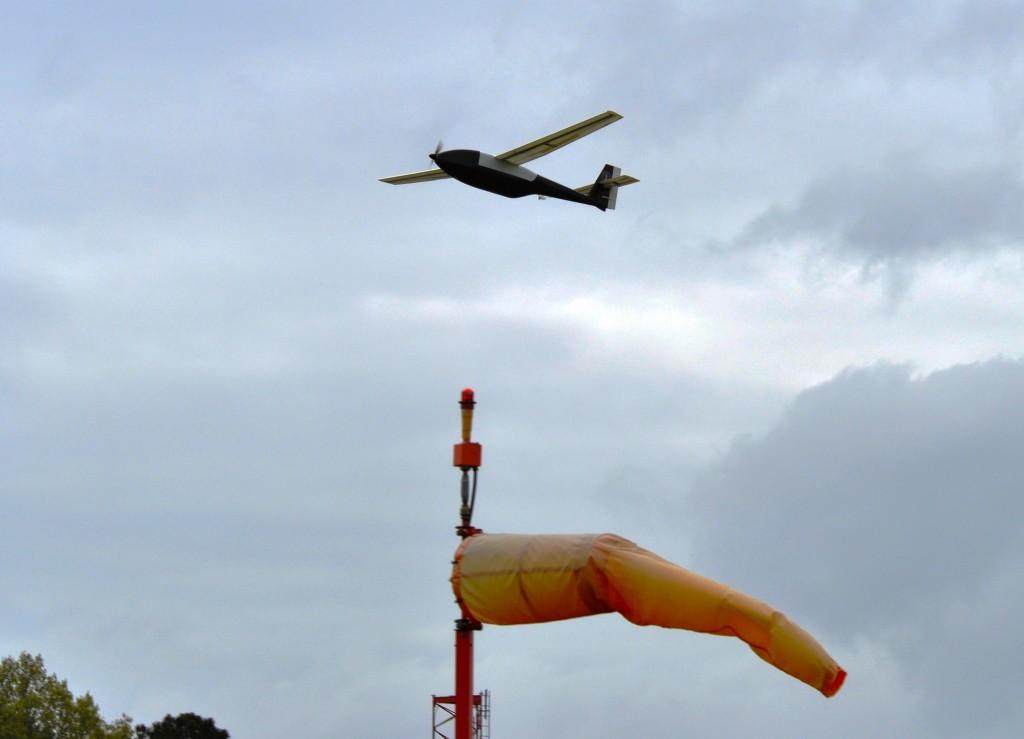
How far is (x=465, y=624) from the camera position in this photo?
100 ft

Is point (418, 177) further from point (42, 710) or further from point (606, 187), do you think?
point (42, 710)

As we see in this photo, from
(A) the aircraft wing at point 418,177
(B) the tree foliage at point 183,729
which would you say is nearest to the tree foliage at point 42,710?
(B) the tree foliage at point 183,729

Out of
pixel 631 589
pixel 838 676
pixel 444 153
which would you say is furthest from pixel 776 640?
pixel 444 153

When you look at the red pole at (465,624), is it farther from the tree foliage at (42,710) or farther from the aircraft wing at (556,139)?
the tree foliage at (42,710)

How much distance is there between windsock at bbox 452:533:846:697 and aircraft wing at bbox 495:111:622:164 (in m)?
31.3

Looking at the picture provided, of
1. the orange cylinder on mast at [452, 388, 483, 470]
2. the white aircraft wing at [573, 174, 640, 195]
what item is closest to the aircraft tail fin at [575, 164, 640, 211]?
the white aircraft wing at [573, 174, 640, 195]

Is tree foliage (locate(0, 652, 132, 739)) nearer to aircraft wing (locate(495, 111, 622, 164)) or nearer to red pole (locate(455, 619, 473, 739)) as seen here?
aircraft wing (locate(495, 111, 622, 164))

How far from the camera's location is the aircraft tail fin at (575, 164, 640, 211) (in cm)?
6619

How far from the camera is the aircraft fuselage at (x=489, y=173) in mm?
59000

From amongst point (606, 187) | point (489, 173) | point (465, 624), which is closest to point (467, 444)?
point (465, 624)

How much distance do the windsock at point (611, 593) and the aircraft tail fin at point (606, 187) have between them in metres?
37.2

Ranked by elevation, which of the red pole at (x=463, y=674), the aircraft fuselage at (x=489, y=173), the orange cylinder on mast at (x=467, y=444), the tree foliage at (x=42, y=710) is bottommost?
the red pole at (x=463, y=674)

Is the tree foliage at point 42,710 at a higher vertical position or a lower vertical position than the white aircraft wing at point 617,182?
lower

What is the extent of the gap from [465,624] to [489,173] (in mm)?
31469
